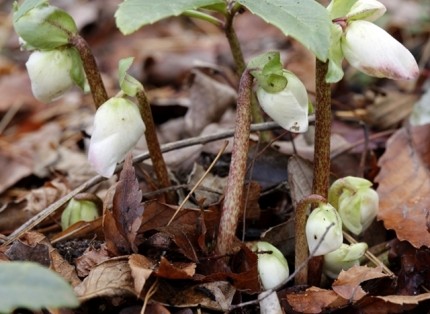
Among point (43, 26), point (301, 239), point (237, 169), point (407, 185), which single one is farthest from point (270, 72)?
point (407, 185)

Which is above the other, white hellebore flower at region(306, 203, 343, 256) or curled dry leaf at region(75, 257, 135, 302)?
white hellebore flower at region(306, 203, 343, 256)

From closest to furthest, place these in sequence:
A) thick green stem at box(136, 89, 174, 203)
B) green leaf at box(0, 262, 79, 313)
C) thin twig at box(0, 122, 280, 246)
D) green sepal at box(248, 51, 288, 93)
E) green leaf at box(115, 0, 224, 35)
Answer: green leaf at box(0, 262, 79, 313)
green leaf at box(115, 0, 224, 35)
green sepal at box(248, 51, 288, 93)
thick green stem at box(136, 89, 174, 203)
thin twig at box(0, 122, 280, 246)

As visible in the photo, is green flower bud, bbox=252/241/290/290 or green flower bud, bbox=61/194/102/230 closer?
green flower bud, bbox=252/241/290/290

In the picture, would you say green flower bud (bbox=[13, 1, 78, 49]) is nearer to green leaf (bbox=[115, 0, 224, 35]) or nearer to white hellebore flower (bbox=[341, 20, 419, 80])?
green leaf (bbox=[115, 0, 224, 35])

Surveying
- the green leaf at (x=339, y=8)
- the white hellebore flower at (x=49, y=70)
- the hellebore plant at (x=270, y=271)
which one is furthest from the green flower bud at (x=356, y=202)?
the white hellebore flower at (x=49, y=70)

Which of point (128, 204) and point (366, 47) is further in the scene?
point (128, 204)

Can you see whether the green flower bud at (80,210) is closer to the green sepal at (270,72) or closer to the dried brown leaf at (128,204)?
the dried brown leaf at (128,204)

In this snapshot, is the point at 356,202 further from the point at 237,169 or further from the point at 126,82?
the point at 126,82

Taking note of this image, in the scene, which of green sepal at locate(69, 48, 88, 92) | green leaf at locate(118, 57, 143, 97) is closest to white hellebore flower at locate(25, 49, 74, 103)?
green sepal at locate(69, 48, 88, 92)
